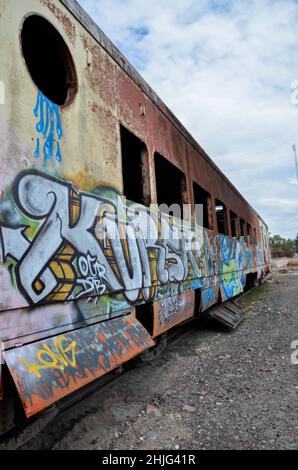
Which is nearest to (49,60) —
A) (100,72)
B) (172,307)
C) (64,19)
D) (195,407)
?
(64,19)

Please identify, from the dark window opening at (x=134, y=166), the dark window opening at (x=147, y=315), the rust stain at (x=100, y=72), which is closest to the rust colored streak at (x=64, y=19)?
the rust stain at (x=100, y=72)

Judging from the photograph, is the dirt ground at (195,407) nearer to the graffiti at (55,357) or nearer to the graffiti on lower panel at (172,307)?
the graffiti on lower panel at (172,307)

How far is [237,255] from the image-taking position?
973 centimetres

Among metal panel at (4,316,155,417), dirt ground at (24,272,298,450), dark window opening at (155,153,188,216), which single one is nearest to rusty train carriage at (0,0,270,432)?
metal panel at (4,316,155,417)

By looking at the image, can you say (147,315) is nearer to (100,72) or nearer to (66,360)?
(66,360)

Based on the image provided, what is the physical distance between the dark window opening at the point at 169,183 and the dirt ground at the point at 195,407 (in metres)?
2.45

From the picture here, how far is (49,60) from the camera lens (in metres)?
2.89

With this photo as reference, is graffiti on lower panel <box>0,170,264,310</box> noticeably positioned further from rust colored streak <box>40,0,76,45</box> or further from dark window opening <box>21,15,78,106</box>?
rust colored streak <box>40,0,76,45</box>

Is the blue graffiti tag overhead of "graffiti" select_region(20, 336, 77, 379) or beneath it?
overhead

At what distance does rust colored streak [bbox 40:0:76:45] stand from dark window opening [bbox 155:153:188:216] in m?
2.44

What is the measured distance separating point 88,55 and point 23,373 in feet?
8.62

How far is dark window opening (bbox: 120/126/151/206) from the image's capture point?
3996 millimetres

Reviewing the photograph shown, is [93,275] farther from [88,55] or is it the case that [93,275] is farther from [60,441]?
[88,55]

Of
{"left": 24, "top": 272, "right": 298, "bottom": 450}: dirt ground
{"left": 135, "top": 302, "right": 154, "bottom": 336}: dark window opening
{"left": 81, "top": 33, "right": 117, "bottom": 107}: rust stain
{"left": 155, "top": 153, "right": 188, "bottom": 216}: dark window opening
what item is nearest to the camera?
{"left": 24, "top": 272, "right": 298, "bottom": 450}: dirt ground
